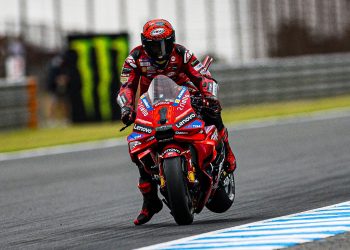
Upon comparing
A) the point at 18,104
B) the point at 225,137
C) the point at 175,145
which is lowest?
the point at 18,104

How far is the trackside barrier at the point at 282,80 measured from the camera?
24.0 metres

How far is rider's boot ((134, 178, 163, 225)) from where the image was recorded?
8156 millimetres

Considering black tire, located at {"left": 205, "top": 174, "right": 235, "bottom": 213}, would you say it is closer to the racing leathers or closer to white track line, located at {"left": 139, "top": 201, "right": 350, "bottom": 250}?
the racing leathers

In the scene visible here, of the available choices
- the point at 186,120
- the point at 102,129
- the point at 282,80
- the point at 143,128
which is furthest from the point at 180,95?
the point at 282,80

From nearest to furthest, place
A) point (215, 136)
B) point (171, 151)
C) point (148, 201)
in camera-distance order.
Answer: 1. point (171, 151)
2. point (215, 136)
3. point (148, 201)

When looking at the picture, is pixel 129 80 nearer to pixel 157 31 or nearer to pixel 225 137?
pixel 157 31

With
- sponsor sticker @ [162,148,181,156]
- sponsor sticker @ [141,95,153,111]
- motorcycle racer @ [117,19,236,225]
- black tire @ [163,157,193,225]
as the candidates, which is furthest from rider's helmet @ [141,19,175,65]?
black tire @ [163,157,193,225]

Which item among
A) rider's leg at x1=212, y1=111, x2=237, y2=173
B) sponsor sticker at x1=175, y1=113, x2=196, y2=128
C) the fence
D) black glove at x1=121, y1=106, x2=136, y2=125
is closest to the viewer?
sponsor sticker at x1=175, y1=113, x2=196, y2=128

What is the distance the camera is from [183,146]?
7543 mm

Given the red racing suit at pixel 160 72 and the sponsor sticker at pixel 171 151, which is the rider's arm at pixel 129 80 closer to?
the red racing suit at pixel 160 72

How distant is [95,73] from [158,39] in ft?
47.5

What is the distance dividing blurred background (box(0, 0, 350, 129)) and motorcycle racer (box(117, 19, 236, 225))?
1238 cm

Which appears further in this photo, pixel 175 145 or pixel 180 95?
pixel 180 95

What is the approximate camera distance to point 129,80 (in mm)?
8242
